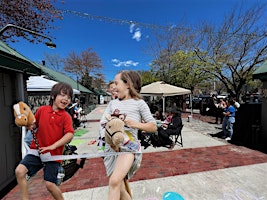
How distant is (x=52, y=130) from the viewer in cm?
174

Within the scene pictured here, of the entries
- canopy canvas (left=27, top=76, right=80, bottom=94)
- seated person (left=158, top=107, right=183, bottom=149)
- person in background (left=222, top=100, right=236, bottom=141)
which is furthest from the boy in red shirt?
person in background (left=222, top=100, right=236, bottom=141)

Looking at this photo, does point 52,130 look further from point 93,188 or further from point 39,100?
point 39,100

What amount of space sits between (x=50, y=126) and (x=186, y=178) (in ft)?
9.29

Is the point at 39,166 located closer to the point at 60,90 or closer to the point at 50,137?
the point at 50,137

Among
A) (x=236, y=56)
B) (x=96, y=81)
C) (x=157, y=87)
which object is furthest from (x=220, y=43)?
(x=96, y=81)

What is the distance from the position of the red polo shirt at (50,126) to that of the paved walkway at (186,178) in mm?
1512

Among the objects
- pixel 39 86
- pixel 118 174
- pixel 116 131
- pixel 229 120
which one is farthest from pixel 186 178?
pixel 39 86

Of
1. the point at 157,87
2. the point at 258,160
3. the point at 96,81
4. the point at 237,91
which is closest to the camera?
the point at 258,160

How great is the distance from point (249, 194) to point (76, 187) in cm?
304

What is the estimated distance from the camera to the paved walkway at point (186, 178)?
2.73 m

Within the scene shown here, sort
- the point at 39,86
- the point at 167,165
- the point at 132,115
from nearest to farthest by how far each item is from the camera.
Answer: the point at 132,115 → the point at 167,165 → the point at 39,86

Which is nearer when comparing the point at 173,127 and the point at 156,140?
the point at 173,127

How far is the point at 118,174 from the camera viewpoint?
1436mm

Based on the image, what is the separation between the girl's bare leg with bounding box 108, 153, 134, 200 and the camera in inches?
56.0
